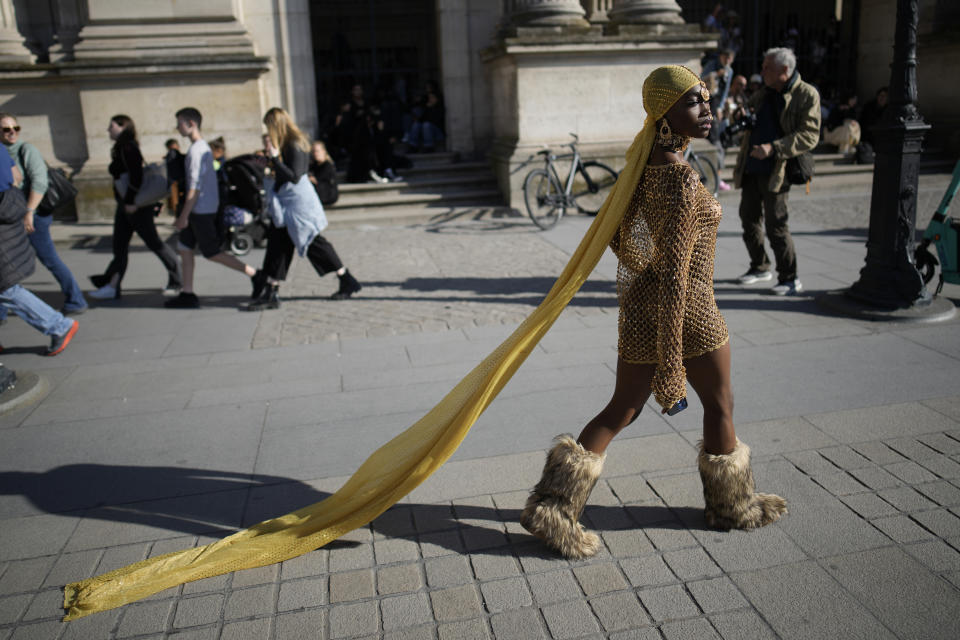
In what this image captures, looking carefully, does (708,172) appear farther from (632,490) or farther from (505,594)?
(505,594)

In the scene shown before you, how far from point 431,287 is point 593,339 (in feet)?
8.13

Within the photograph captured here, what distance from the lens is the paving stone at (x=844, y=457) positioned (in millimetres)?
3631

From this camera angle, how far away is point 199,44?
11883 millimetres

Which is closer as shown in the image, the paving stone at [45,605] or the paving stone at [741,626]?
the paving stone at [741,626]

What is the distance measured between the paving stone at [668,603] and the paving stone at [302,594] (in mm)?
1207

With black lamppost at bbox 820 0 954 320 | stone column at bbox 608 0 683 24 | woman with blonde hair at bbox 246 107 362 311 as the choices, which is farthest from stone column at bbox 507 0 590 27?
black lamppost at bbox 820 0 954 320

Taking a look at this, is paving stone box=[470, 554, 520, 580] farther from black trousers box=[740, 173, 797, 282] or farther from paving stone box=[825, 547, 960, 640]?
black trousers box=[740, 173, 797, 282]

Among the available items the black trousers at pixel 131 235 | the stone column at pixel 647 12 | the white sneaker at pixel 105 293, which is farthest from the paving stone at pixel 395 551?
the stone column at pixel 647 12

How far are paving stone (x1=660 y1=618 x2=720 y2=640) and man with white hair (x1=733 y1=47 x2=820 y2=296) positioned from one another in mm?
4656

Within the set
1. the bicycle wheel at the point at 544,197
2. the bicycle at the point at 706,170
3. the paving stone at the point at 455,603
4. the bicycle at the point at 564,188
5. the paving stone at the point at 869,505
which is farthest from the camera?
the bicycle at the point at 706,170

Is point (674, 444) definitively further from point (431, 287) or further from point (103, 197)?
point (103, 197)

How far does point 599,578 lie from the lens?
2898 mm

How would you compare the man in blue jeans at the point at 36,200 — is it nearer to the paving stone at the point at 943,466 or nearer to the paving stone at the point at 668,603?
the paving stone at the point at 668,603

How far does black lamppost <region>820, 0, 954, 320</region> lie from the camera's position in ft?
18.9
